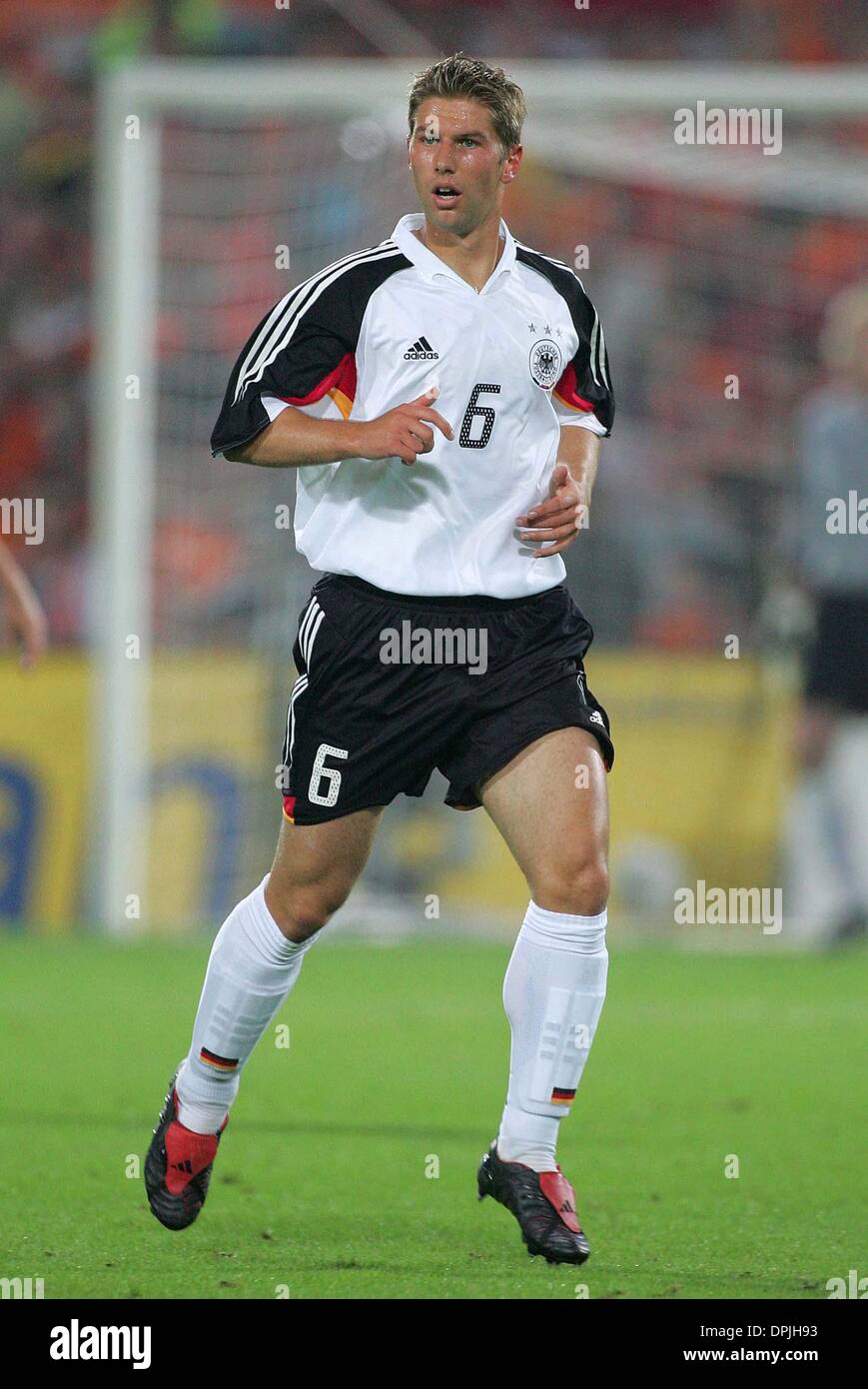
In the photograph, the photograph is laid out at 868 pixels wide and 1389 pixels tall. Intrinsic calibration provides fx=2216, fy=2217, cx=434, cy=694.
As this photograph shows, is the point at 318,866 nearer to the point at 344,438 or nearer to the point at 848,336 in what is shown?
the point at 344,438

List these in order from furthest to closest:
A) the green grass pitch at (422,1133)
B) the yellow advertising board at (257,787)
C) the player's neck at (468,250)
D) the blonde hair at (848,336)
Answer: the yellow advertising board at (257,787) → the blonde hair at (848,336) → the player's neck at (468,250) → the green grass pitch at (422,1133)

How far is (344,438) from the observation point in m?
4.29

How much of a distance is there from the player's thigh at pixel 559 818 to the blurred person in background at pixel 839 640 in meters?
6.17

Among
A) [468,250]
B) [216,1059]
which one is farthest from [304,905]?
[468,250]

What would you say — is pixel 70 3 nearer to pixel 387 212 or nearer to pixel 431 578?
pixel 387 212

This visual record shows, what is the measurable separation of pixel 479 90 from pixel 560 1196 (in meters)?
2.19

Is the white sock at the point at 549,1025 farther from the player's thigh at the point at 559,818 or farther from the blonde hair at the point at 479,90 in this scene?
the blonde hair at the point at 479,90

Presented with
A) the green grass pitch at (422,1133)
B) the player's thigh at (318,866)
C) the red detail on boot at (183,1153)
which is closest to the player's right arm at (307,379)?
the player's thigh at (318,866)

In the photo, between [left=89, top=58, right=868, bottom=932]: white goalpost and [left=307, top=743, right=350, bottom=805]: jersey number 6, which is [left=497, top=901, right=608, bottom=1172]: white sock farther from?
[left=89, top=58, right=868, bottom=932]: white goalpost

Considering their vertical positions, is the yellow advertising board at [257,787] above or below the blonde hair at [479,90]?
below

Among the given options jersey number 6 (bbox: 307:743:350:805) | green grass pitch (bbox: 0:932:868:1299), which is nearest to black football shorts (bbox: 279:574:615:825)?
jersey number 6 (bbox: 307:743:350:805)

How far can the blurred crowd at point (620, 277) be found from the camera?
12.6 meters

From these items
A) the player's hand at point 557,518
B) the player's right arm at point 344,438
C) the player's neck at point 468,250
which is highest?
Result: the player's neck at point 468,250

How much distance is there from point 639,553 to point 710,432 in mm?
852
